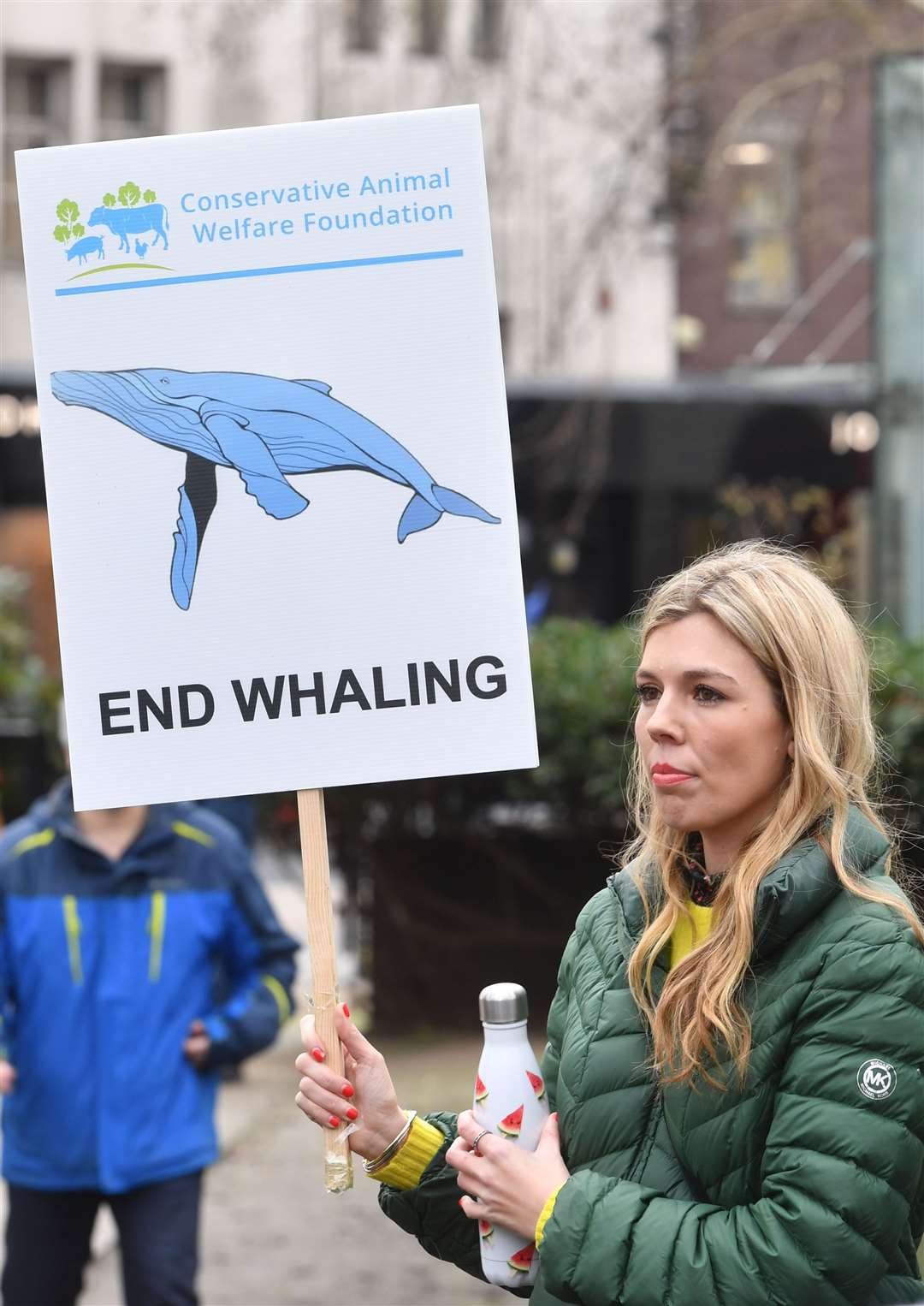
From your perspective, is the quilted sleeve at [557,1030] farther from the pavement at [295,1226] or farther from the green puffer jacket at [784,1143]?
the pavement at [295,1226]

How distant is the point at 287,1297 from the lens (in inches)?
250

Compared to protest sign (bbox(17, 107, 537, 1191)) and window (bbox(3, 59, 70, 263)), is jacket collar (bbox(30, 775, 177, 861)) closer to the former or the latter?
protest sign (bbox(17, 107, 537, 1191))

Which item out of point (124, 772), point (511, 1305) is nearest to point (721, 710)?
point (124, 772)

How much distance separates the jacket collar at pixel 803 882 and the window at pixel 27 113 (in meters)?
19.1

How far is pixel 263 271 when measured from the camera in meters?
3.00

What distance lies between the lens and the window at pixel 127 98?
20766 mm

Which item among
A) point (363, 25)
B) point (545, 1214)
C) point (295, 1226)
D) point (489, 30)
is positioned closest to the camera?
point (545, 1214)

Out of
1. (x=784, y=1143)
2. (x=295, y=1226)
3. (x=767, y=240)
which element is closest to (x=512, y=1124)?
(x=784, y=1143)

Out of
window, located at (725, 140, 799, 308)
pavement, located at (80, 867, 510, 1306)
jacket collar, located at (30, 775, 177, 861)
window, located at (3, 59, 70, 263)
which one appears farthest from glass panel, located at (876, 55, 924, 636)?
window, located at (3, 59, 70, 263)

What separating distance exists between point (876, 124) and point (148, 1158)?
7.65 m

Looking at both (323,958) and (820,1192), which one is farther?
(323,958)

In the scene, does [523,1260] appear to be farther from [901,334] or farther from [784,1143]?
[901,334]

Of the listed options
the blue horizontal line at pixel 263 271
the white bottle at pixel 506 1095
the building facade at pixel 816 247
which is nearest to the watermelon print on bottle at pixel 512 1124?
the white bottle at pixel 506 1095

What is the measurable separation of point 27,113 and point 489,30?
22.9ft
